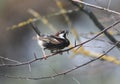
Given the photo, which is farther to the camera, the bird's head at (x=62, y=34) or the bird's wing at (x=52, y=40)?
the bird's head at (x=62, y=34)

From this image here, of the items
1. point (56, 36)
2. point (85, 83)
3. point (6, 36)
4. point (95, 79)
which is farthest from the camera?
point (6, 36)

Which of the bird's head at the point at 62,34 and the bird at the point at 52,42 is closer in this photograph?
the bird at the point at 52,42

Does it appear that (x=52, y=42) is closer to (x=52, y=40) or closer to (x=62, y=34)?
(x=52, y=40)

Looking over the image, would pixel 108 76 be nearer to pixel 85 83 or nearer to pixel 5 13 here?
pixel 85 83

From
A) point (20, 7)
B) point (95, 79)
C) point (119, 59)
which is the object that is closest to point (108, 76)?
point (95, 79)

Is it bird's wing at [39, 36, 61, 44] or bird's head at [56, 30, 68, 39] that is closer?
bird's wing at [39, 36, 61, 44]

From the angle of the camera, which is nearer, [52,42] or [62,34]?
[52,42]

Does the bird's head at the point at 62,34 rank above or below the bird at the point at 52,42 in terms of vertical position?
above

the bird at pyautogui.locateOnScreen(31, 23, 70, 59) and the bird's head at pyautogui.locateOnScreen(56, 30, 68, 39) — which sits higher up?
the bird's head at pyautogui.locateOnScreen(56, 30, 68, 39)

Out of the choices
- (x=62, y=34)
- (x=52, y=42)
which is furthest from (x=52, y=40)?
(x=62, y=34)

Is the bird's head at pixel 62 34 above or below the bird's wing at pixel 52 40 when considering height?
above

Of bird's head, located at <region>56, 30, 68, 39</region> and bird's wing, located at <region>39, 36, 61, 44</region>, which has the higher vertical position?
bird's head, located at <region>56, 30, 68, 39</region>
